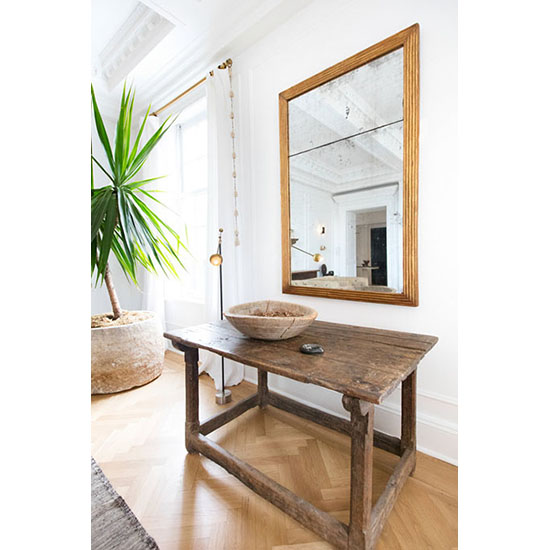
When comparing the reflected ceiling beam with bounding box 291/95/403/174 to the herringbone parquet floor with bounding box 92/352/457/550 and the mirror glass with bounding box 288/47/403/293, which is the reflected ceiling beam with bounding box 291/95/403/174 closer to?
the mirror glass with bounding box 288/47/403/293

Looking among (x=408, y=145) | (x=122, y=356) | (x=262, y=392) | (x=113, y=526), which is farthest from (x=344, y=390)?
(x=122, y=356)

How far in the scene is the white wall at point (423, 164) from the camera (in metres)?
1.48

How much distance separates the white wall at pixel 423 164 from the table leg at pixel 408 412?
222 millimetres

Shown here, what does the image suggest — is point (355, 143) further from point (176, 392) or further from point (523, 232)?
point (176, 392)

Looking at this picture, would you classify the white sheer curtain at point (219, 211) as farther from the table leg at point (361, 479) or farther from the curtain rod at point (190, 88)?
the table leg at point (361, 479)

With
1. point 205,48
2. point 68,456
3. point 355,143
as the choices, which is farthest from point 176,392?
point 205,48

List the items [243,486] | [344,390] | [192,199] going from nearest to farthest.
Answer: [344,390] < [243,486] < [192,199]

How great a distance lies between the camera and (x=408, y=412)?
1.40m

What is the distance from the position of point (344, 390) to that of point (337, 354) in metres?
0.29

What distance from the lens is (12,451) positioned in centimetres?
10

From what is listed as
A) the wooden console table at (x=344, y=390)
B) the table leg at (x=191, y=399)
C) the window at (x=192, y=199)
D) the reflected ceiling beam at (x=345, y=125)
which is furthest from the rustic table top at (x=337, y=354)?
the window at (x=192, y=199)

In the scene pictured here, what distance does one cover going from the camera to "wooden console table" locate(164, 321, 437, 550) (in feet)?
3.23

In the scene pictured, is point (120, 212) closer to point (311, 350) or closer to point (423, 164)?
point (311, 350)

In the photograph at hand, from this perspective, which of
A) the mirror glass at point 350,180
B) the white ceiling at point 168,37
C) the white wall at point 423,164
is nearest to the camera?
the white wall at point 423,164
